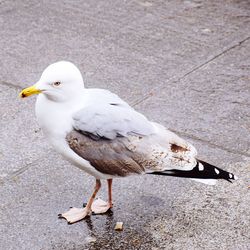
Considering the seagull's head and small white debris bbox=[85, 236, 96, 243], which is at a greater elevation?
the seagull's head

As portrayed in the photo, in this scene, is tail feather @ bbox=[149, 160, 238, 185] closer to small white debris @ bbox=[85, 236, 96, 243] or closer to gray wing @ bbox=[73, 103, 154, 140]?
gray wing @ bbox=[73, 103, 154, 140]

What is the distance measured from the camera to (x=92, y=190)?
15.2 ft

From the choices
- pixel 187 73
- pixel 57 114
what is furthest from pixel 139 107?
pixel 57 114

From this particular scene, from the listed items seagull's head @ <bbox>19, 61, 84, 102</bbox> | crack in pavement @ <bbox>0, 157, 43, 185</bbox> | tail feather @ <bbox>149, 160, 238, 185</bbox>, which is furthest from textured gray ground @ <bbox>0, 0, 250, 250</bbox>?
seagull's head @ <bbox>19, 61, 84, 102</bbox>

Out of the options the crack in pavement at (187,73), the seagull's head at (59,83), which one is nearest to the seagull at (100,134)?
the seagull's head at (59,83)

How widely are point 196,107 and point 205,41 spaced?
1.32m

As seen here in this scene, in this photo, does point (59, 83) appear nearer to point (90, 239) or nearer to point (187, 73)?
point (90, 239)

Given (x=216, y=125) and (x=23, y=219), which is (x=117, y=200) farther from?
(x=216, y=125)

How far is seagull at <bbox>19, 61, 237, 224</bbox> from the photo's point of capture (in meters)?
4.03

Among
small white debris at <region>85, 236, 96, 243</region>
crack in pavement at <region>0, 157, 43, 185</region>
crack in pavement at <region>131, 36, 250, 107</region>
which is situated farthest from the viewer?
crack in pavement at <region>131, 36, 250, 107</region>

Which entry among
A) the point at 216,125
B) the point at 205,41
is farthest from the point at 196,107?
the point at 205,41

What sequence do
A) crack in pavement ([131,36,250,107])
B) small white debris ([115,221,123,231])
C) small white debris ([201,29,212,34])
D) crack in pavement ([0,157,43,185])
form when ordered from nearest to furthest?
1. small white debris ([115,221,123,231])
2. crack in pavement ([0,157,43,185])
3. crack in pavement ([131,36,250,107])
4. small white debris ([201,29,212,34])

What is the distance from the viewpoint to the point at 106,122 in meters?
4.04

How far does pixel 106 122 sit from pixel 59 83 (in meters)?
0.35
